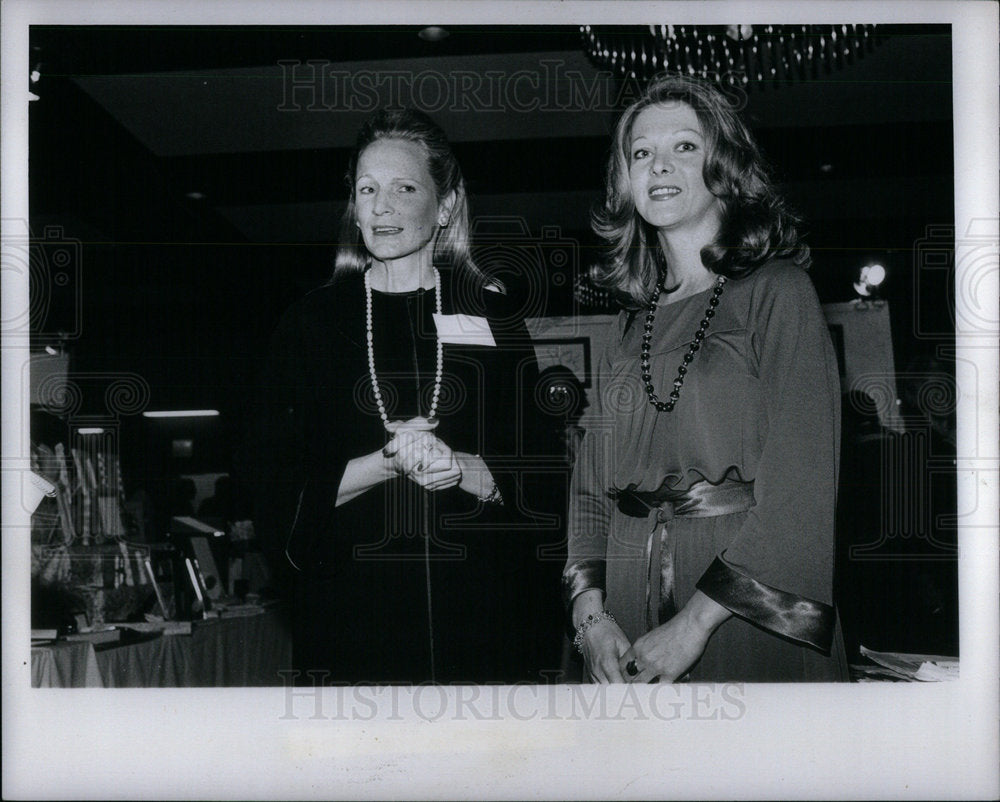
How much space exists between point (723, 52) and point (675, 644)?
163 centimetres

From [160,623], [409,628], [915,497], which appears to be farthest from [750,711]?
[160,623]

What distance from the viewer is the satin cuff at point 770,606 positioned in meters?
2.95

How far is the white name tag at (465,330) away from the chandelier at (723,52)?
0.79 meters

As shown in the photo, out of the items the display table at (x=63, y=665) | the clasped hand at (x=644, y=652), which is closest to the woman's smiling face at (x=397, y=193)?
the clasped hand at (x=644, y=652)

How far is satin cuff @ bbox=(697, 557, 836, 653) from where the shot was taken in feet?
9.68

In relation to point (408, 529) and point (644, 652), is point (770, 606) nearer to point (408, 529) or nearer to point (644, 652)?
point (644, 652)

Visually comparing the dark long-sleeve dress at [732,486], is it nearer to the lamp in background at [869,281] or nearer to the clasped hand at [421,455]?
the lamp in background at [869,281]

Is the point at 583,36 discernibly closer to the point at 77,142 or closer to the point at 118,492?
the point at 77,142

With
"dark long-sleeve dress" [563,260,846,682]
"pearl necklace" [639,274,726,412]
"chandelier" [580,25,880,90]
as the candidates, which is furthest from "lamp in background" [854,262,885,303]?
"chandelier" [580,25,880,90]

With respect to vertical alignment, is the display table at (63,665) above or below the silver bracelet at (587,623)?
below

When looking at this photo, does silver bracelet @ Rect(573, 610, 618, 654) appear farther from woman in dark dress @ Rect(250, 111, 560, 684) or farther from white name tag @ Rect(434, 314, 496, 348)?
white name tag @ Rect(434, 314, 496, 348)
